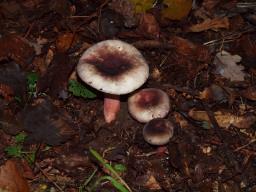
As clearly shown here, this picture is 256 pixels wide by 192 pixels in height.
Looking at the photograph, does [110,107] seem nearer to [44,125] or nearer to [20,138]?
[44,125]

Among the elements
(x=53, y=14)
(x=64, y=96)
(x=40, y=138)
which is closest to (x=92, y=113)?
(x=64, y=96)

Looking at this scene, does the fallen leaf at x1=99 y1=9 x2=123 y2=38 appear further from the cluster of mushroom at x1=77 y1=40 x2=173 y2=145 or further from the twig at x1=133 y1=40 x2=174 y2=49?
the cluster of mushroom at x1=77 y1=40 x2=173 y2=145

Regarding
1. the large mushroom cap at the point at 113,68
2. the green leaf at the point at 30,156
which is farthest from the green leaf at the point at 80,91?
the green leaf at the point at 30,156

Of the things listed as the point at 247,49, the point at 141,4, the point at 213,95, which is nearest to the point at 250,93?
the point at 213,95

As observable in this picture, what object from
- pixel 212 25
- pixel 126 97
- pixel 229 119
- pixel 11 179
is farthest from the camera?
pixel 212 25

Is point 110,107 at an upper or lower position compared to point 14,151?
upper

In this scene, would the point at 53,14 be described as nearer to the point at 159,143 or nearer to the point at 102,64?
the point at 102,64

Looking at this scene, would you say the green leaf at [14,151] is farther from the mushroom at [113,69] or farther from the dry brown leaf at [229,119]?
the dry brown leaf at [229,119]
